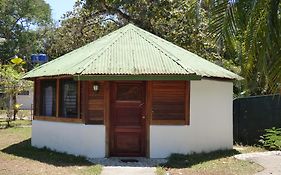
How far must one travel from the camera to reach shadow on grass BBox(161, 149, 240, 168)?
10.8 m

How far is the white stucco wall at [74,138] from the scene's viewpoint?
38.7 feet

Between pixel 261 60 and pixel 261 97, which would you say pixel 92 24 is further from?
pixel 261 60

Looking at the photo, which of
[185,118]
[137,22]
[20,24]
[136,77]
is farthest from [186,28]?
[20,24]

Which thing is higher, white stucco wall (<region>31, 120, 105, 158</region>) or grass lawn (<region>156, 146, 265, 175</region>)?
white stucco wall (<region>31, 120, 105, 158</region>)

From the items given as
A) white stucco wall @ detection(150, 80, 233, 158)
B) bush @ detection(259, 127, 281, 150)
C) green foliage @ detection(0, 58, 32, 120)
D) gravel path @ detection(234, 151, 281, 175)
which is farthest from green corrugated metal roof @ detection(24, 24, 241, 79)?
green foliage @ detection(0, 58, 32, 120)

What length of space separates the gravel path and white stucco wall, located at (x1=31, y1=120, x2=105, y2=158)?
13.3 ft

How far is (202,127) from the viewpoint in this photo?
12484 mm

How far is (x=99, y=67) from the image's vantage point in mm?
11664

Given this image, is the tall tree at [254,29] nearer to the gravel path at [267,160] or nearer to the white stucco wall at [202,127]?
the gravel path at [267,160]

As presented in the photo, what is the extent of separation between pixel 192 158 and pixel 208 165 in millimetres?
808

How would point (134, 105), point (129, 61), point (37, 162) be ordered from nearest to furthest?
point (37, 162) < point (134, 105) < point (129, 61)

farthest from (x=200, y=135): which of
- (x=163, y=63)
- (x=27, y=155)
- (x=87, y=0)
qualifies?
(x=87, y=0)

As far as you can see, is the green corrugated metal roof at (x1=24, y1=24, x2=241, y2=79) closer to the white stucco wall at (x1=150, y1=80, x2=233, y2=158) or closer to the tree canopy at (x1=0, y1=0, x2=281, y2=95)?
the white stucco wall at (x1=150, y1=80, x2=233, y2=158)

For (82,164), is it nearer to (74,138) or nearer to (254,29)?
(74,138)
